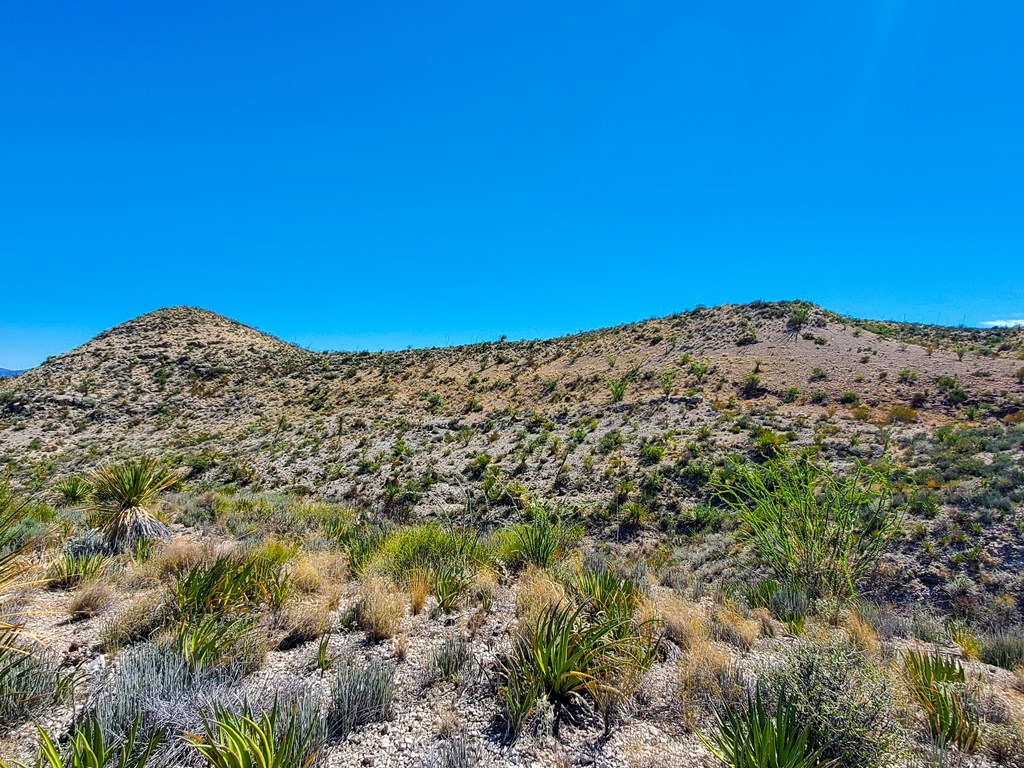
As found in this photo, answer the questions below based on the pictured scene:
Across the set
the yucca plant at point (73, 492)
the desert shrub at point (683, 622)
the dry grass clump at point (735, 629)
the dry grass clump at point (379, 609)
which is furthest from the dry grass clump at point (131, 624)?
the yucca plant at point (73, 492)

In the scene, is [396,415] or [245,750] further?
[396,415]

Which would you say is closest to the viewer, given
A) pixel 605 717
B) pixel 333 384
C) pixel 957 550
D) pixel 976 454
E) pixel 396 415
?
pixel 605 717

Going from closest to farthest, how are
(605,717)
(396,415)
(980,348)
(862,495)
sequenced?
(605,717), (862,495), (980,348), (396,415)

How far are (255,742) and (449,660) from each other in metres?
1.73

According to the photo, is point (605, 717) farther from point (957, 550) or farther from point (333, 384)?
point (333, 384)

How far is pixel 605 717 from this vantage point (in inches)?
142

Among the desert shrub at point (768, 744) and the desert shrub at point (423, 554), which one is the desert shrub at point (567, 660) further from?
the desert shrub at point (423, 554)

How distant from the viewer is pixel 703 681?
3947 millimetres

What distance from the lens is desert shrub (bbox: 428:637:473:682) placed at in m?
4.09

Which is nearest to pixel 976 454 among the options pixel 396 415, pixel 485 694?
pixel 485 694

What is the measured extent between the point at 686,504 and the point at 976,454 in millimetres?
8536

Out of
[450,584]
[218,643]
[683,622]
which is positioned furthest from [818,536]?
[218,643]

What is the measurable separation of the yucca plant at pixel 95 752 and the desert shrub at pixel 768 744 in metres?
3.52

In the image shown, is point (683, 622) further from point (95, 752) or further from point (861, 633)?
point (95, 752)
